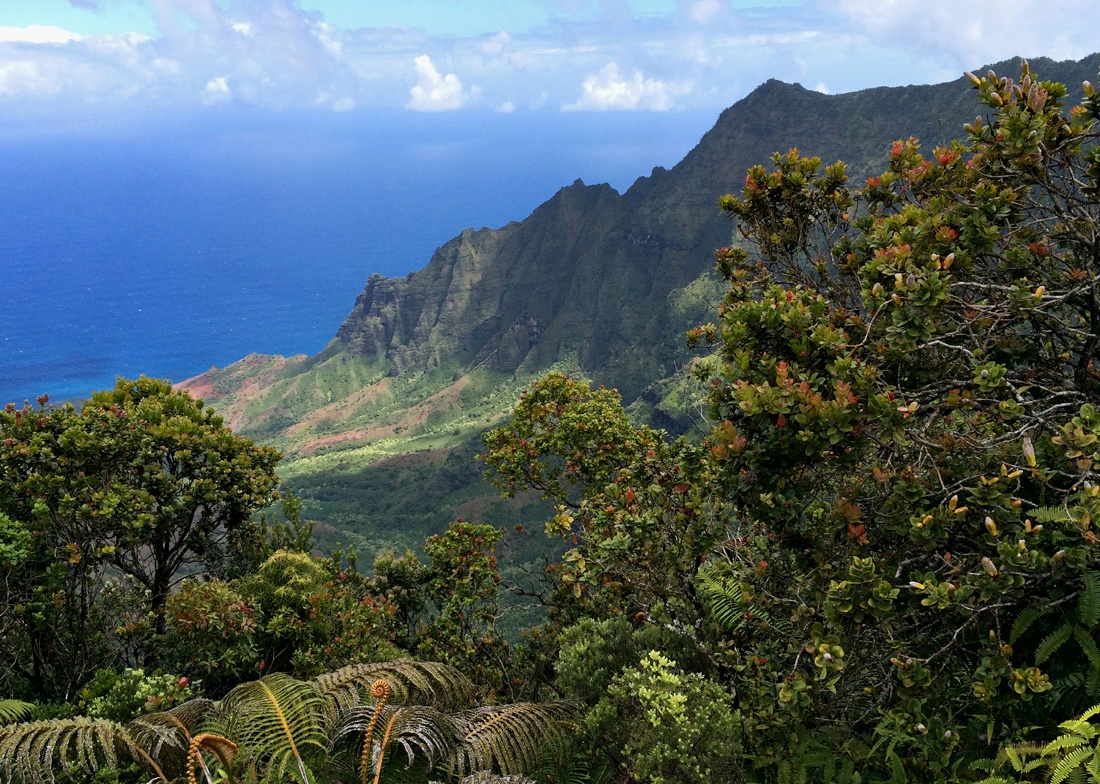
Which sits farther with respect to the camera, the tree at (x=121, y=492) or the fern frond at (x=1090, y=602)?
the tree at (x=121, y=492)

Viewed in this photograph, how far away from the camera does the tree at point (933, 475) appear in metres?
3.67

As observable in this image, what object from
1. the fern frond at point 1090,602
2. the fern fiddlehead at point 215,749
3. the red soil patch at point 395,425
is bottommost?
the red soil patch at point 395,425

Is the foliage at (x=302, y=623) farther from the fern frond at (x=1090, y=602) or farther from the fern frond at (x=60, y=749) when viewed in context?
the fern frond at (x=1090, y=602)

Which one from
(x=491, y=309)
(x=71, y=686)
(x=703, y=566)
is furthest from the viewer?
(x=491, y=309)

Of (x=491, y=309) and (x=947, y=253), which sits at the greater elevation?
(x=491, y=309)

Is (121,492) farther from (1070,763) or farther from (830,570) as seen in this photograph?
(1070,763)

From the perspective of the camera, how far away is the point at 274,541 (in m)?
11.4

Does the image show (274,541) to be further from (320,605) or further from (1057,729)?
(1057,729)

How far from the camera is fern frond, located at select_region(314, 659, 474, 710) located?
19.1 feet

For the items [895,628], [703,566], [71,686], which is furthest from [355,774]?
[71,686]

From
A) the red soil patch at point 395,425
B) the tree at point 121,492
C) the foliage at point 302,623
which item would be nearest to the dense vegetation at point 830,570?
the tree at point 121,492

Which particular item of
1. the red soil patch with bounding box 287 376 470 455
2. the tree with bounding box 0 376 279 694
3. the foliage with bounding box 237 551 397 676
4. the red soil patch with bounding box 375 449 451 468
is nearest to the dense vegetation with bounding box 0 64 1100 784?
the tree with bounding box 0 376 279 694

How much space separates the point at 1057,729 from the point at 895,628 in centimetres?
89

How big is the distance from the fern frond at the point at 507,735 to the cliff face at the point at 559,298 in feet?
318
